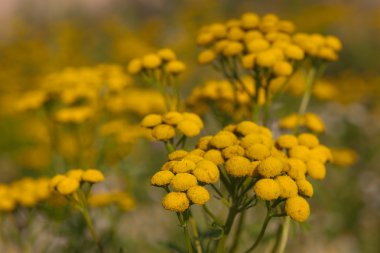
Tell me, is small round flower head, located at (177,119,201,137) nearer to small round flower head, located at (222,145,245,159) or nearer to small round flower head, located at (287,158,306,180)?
small round flower head, located at (222,145,245,159)

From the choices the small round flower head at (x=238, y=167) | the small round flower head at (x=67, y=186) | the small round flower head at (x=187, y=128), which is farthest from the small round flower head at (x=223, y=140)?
the small round flower head at (x=67, y=186)

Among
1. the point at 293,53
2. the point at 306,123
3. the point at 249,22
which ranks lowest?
the point at 306,123

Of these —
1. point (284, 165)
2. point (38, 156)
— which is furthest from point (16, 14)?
point (284, 165)

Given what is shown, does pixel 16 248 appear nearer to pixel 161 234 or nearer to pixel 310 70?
pixel 161 234

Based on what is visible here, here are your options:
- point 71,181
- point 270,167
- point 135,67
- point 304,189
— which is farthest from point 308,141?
point 71,181

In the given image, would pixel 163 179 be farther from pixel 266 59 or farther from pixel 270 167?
pixel 266 59
